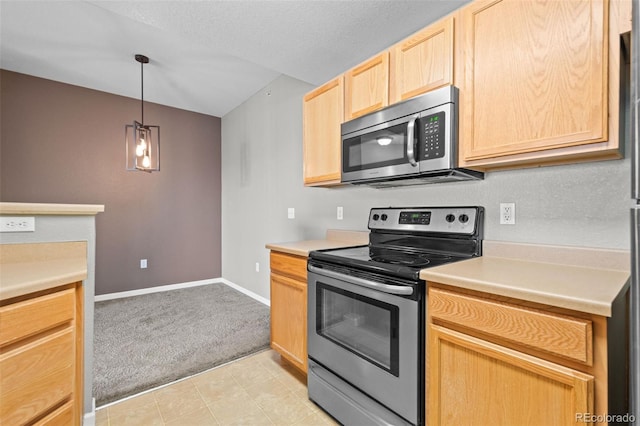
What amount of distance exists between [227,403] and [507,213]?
1981 mm

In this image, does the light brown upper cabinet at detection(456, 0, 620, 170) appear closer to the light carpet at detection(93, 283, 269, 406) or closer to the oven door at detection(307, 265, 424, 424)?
the oven door at detection(307, 265, 424, 424)

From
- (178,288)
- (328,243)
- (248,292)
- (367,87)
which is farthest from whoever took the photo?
(178,288)

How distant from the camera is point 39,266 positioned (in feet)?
4.29

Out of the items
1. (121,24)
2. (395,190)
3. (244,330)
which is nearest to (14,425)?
(244,330)

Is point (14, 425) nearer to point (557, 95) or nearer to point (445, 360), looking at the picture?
point (445, 360)

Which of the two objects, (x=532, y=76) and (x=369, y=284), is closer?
(x=532, y=76)

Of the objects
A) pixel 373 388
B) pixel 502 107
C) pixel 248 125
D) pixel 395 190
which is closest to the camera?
pixel 502 107

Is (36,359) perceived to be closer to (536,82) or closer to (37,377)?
(37,377)

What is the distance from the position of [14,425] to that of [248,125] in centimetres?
357

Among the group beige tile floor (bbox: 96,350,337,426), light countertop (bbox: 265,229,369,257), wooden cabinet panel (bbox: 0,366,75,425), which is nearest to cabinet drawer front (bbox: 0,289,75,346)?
wooden cabinet panel (bbox: 0,366,75,425)

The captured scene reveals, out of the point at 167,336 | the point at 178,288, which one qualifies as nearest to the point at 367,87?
the point at 167,336

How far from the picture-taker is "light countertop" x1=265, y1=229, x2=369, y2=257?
79.3 inches

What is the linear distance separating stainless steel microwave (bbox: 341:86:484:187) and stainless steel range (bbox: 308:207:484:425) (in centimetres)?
32

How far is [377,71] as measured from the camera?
1827 mm
